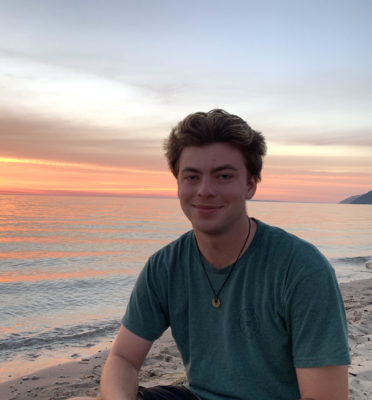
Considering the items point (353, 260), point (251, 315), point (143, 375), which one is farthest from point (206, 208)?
point (353, 260)

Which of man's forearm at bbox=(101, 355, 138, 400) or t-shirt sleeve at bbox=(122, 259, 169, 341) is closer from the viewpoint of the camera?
man's forearm at bbox=(101, 355, 138, 400)

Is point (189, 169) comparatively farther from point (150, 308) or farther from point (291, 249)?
point (150, 308)

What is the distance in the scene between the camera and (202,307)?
2.48m

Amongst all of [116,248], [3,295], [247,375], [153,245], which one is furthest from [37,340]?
[153,245]

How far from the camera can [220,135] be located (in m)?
2.47

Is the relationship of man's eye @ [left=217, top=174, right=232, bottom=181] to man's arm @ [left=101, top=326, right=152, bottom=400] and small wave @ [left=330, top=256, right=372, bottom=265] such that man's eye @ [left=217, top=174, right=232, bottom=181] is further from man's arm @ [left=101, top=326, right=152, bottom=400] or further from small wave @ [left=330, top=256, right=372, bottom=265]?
small wave @ [left=330, top=256, right=372, bottom=265]

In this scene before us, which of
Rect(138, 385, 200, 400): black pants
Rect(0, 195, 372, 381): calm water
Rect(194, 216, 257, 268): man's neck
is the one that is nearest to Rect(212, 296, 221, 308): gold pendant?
Rect(194, 216, 257, 268): man's neck

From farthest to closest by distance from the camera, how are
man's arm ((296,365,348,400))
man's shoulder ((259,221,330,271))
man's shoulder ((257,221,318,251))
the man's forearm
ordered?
the man's forearm
man's shoulder ((257,221,318,251))
man's shoulder ((259,221,330,271))
man's arm ((296,365,348,400))

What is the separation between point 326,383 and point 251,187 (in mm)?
1239

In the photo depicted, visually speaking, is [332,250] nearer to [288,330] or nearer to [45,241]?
[45,241]

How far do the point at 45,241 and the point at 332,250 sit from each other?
59.1ft

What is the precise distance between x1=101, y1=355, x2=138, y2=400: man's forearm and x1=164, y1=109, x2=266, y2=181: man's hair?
1356 mm

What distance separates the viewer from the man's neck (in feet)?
8.11

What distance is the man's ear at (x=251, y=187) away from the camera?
8.82 feet
